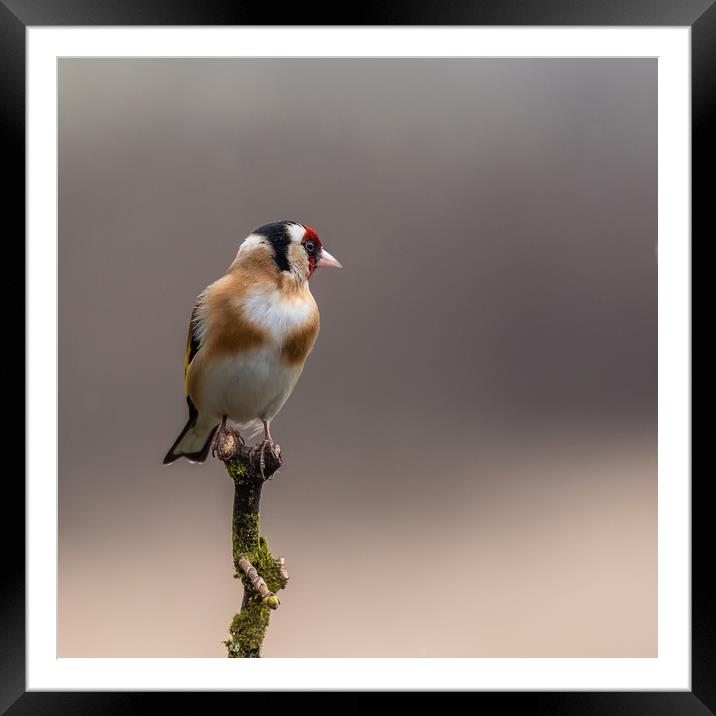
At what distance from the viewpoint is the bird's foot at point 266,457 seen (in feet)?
5.49

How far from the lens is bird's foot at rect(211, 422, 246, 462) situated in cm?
170

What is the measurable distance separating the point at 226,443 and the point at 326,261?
504 millimetres

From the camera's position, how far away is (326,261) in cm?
178

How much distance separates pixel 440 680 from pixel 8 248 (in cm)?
139

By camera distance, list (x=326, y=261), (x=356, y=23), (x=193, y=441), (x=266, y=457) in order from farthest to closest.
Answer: (x=193, y=441) < (x=326, y=261) < (x=266, y=457) < (x=356, y=23)

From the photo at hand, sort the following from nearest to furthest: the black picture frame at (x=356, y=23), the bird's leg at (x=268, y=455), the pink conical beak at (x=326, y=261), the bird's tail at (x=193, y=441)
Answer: the black picture frame at (x=356, y=23), the bird's leg at (x=268, y=455), the pink conical beak at (x=326, y=261), the bird's tail at (x=193, y=441)

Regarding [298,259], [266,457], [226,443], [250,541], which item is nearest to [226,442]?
[226,443]

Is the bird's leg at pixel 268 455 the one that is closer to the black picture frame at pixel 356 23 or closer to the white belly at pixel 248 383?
the white belly at pixel 248 383

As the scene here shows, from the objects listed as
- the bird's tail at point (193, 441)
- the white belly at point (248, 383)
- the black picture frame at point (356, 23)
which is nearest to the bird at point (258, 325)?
the white belly at point (248, 383)

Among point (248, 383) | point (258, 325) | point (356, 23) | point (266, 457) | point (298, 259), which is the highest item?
point (356, 23)

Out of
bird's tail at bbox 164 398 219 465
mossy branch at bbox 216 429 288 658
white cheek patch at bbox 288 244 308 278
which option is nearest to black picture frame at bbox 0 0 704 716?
mossy branch at bbox 216 429 288 658

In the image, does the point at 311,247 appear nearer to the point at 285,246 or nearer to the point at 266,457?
the point at 285,246

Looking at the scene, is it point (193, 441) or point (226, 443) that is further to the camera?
point (193, 441)

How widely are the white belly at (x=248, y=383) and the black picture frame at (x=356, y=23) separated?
41cm
